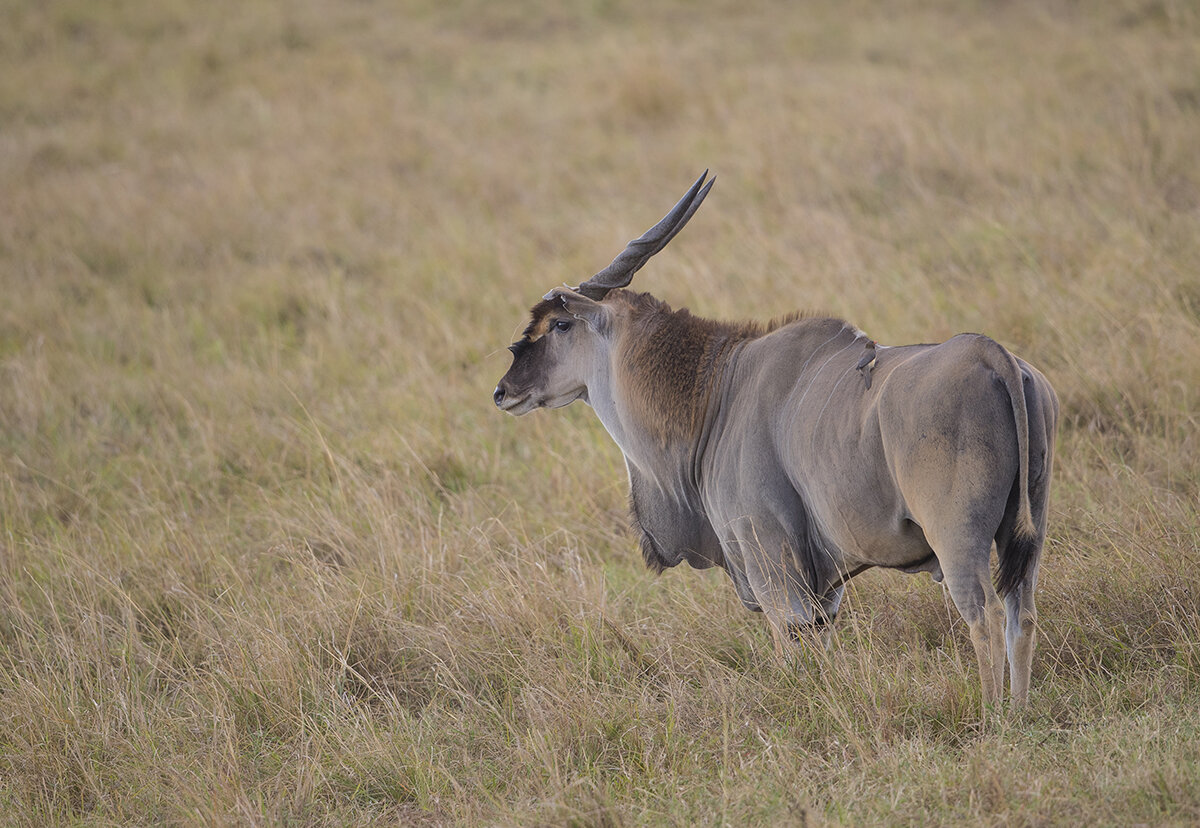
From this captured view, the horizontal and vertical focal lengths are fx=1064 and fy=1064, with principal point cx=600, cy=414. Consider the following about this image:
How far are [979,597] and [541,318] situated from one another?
2.07 m

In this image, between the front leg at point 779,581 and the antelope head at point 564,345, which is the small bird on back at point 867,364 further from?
the antelope head at point 564,345

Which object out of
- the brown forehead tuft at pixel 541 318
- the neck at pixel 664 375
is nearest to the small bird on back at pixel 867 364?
the neck at pixel 664 375

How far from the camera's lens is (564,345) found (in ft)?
13.9

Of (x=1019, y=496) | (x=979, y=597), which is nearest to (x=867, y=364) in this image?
(x=1019, y=496)

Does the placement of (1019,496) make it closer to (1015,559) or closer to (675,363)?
(1015,559)

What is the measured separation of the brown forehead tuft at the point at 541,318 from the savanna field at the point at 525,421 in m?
0.11

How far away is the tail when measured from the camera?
2.72 metres

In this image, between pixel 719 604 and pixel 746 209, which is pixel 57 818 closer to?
pixel 719 604

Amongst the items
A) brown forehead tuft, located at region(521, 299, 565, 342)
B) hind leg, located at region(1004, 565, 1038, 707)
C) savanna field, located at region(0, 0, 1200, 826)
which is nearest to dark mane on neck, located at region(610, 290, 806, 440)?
brown forehead tuft, located at region(521, 299, 565, 342)

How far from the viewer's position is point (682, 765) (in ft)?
10.3

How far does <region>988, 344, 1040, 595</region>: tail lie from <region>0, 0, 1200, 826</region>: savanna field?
0.44m

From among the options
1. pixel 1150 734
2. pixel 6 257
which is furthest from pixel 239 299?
pixel 1150 734

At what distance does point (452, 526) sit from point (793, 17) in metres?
11.5

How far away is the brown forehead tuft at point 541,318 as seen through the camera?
4.19 metres
